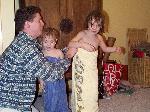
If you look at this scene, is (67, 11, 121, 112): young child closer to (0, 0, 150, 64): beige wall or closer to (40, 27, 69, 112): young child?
(40, 27, 69, 112): young child

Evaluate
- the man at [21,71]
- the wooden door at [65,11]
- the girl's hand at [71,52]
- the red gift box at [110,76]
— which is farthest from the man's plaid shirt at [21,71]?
the red gift box at [110,76]

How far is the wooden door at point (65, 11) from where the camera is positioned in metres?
2.99

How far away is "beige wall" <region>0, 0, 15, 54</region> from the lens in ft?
8.44

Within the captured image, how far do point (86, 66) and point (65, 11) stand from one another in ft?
3.13

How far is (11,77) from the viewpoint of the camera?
1669 millimetres

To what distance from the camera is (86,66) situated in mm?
2316

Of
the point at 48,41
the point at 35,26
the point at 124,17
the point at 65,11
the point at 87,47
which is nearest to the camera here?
the point at 35,26

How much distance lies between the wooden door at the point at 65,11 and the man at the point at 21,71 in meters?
1.25

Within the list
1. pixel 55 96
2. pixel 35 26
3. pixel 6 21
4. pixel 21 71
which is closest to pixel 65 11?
pixel 6 21

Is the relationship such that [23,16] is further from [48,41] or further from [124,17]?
[124,17]

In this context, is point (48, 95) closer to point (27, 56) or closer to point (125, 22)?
point (27, 56)

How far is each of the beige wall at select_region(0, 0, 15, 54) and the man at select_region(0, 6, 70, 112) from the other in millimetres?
872

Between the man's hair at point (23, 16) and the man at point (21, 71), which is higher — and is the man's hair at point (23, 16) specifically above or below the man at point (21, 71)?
above

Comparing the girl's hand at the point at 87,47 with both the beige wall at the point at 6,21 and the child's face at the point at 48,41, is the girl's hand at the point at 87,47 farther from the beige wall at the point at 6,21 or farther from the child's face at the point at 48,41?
the beige wall at the point at 6,21
